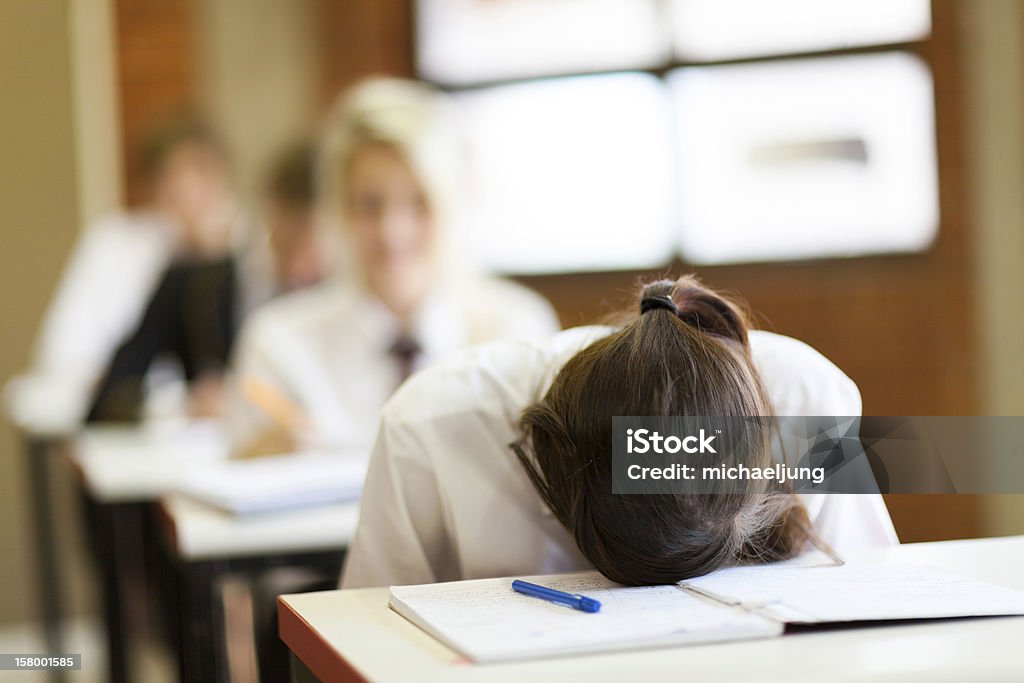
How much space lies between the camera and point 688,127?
347 centimetres

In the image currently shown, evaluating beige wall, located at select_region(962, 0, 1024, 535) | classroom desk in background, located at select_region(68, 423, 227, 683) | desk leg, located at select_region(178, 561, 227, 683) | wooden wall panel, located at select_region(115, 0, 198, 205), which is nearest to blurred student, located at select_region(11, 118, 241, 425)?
wooden wall panel, located at select_region(115, 0, 198, 205)

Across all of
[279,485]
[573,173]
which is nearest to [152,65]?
[573,173]

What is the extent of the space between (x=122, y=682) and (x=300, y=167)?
1895mm

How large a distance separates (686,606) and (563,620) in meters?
0.09

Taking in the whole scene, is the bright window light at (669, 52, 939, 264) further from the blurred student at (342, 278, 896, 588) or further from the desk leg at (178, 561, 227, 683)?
the blurred student at (342, 278, 896, 588)

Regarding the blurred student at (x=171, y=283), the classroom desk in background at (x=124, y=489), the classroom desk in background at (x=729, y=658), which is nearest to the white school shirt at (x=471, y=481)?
the classroom desk in background at (x=729, y=658)

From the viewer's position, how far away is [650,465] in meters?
0.81

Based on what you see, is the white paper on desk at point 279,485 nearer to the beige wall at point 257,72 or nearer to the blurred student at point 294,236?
the blurred student at point 294,236

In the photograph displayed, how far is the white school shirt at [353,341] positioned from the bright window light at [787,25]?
1344 millimetres

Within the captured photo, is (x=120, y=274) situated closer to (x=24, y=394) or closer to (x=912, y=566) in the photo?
(x=24, y=394)

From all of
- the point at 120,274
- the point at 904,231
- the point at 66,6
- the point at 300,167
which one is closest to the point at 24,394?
the point at 120,274

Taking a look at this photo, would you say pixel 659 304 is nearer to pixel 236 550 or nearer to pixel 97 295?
pixel 236 550

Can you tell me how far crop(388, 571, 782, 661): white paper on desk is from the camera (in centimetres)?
69

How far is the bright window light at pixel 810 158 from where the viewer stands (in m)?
3.22
